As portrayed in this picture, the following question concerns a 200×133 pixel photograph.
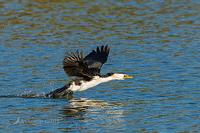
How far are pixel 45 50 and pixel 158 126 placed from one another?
10.6m

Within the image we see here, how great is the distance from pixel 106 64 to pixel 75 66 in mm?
5462

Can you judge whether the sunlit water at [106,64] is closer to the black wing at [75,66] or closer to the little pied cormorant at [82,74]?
the little pied cormorant at [82,74]

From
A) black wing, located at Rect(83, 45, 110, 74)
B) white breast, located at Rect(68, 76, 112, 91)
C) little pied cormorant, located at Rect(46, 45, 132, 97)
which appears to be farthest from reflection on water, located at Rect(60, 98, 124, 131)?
black wing, located at Rect(83, 45, 110, 74)

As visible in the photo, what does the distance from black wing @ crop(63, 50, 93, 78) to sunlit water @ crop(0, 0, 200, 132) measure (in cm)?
90

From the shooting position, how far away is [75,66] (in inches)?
546

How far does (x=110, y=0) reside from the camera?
33562mm

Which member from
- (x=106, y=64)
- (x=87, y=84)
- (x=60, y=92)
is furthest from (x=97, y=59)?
(x=106, y=64)

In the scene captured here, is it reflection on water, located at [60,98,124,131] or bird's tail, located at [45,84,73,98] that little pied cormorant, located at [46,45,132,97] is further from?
reflection on water, located at [60,98,124,131]

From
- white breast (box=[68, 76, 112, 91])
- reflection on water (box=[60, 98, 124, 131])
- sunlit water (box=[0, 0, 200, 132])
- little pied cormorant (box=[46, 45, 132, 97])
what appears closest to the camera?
reflection on water (box=[60, 98, 124, 131])

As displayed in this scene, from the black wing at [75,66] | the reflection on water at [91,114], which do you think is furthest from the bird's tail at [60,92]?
the black wing at [75,66]

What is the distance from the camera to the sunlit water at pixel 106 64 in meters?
12.3

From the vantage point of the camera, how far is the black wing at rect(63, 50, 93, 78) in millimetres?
13547

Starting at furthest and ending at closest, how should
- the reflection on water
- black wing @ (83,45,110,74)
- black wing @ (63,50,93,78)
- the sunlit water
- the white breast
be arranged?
black wing @ (83,45,110,74), the white breast, black wing @ (63,50,93,78), the sunlit water, the reflection on water

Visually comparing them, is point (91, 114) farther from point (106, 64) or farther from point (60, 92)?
point (106, 64)
